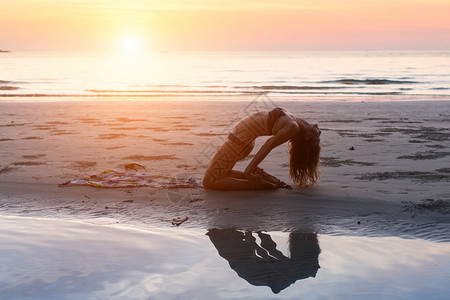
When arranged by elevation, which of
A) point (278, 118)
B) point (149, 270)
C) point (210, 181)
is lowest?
point (149, 270)

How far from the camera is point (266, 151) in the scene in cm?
619

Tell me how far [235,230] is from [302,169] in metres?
1.62

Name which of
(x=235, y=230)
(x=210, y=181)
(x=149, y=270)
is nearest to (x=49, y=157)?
(x=210, y=181)

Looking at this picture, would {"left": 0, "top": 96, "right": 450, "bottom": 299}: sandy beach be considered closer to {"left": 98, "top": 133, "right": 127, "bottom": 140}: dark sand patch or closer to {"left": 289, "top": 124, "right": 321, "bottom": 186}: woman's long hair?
{"left": 98, "top": 133, "right": 127, "bottom": 140}: dark sand patch

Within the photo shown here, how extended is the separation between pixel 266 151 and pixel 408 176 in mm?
2181

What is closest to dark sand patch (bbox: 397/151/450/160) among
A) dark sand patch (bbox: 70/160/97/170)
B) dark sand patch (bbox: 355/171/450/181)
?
dark sand patch (bbox: 355/171/450/181)

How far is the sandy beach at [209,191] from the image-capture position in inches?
202

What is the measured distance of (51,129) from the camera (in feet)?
39.7

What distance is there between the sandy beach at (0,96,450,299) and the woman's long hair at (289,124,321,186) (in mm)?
169

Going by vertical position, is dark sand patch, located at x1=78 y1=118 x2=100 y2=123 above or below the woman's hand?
above

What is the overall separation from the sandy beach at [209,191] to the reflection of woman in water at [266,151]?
0.49 feet

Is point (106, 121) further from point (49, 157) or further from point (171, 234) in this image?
point (171, 234)

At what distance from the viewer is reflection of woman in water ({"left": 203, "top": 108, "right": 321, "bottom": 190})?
620 centimetres

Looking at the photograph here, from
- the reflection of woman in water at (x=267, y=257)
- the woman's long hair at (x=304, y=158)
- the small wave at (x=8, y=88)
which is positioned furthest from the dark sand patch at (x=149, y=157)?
the small wave at (x=8, y=88)
